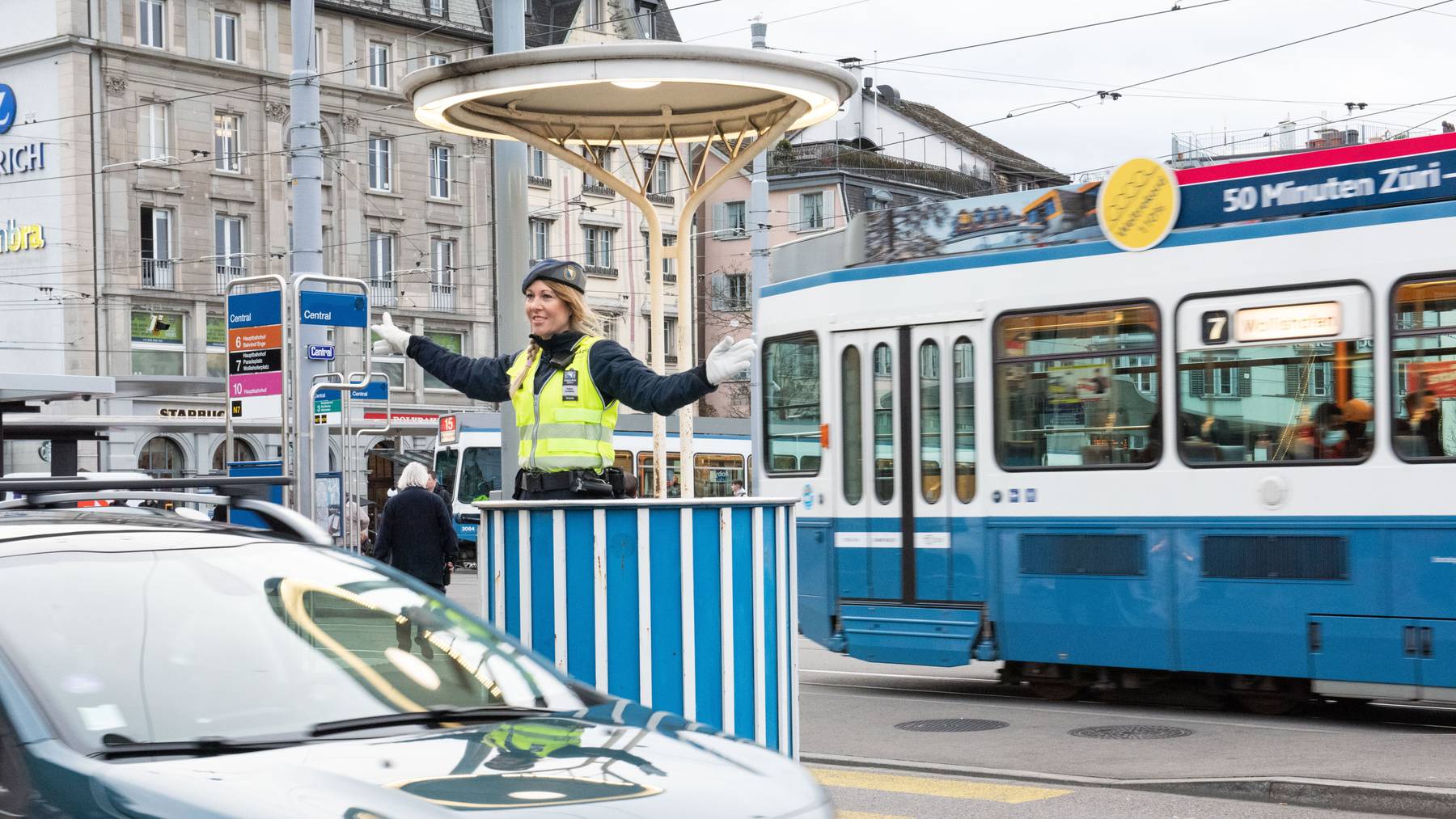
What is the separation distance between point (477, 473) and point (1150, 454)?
2936cm

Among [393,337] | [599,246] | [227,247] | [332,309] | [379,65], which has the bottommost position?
[393,337]

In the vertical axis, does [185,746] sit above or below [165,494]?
below

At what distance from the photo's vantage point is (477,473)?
39312 mm

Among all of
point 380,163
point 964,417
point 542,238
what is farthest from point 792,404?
point 542,238

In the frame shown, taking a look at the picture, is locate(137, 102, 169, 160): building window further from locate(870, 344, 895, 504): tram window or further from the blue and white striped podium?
the blue and white striped podium

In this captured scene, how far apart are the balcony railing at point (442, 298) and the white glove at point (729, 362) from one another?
48856 millimetres

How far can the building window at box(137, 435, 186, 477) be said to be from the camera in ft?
155

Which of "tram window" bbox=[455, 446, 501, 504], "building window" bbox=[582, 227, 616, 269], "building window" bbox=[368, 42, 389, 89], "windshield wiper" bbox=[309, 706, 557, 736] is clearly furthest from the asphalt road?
"building window" bbox=[582, 227, 616, 269]

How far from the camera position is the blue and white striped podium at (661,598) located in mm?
6375

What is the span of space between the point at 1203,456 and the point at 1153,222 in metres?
1.47

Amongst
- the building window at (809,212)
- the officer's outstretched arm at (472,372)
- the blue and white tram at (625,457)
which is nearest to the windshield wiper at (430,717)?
the officer's outstretched arm at (472,372)

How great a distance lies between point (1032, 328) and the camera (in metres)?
11.6

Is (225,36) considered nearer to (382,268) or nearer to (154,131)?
(154,131)

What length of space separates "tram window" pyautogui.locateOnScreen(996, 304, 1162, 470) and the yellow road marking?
326 cm
